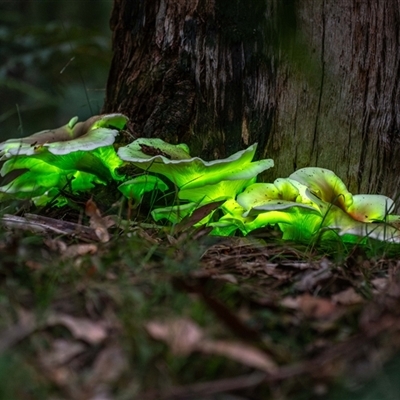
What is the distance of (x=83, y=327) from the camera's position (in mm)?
1325

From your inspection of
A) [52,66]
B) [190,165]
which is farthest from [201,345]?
[52,66]

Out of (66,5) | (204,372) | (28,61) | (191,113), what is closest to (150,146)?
(191,113)

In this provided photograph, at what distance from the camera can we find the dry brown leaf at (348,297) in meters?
1.58

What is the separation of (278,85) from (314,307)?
1.31 meters

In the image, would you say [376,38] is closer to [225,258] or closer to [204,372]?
[225,258]

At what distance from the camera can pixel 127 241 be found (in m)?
1.85

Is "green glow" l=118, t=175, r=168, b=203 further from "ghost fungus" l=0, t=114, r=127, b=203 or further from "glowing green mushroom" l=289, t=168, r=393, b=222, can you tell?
"glowing green mushroom" l=289, t=168, r=393, b=222

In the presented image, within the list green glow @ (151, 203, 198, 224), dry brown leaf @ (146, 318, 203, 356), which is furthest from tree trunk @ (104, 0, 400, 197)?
dry brown leaf @ (146, 318, 203, 356)

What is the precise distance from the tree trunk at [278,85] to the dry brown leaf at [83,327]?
1407mm

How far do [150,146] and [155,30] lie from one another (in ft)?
2.21

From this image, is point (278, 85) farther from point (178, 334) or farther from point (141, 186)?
point (178, 334)

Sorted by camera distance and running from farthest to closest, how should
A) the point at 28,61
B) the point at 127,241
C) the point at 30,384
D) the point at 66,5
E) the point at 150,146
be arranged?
the point at 66,5 → the point at 28,61 → the point at 150,146 → the point at 127,241 → the point at 30,384

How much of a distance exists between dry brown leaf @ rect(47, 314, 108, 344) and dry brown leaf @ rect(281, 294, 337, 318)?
463 mm

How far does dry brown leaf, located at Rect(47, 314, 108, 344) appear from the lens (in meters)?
1.30
